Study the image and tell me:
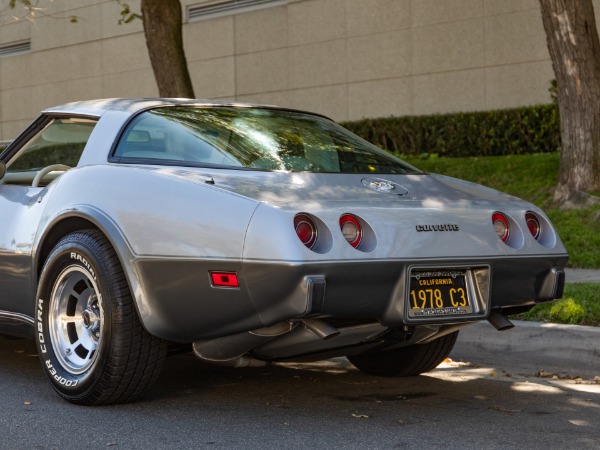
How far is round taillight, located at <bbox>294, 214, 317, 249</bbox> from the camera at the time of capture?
4559 mm

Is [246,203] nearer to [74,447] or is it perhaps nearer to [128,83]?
[74,447]

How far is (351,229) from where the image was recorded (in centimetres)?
470

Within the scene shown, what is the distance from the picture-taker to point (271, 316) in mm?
4609

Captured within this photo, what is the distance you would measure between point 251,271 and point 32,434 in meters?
1.23

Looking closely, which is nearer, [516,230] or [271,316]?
[271,316]

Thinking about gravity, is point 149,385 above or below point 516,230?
below

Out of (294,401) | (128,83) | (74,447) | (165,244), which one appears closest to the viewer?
(74,447)

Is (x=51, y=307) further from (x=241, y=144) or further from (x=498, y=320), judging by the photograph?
(x=498, y=320)

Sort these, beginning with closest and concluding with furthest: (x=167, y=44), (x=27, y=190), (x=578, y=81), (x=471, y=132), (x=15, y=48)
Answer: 1. (x=27, y=190)
2. (x=578, y=81)
3. (x=167, y=44)
4. (x=471, y=132)
5. (x=15, y=48)

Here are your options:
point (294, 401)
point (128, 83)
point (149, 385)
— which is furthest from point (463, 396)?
point (128, 83)

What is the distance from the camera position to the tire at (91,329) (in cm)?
505

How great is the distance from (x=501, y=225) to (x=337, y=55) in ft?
46.0

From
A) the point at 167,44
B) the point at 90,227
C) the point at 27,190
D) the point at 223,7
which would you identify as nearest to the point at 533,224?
the point at 90,227

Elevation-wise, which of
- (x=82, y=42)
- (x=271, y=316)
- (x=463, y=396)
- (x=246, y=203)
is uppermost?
(x=82, y=42)
